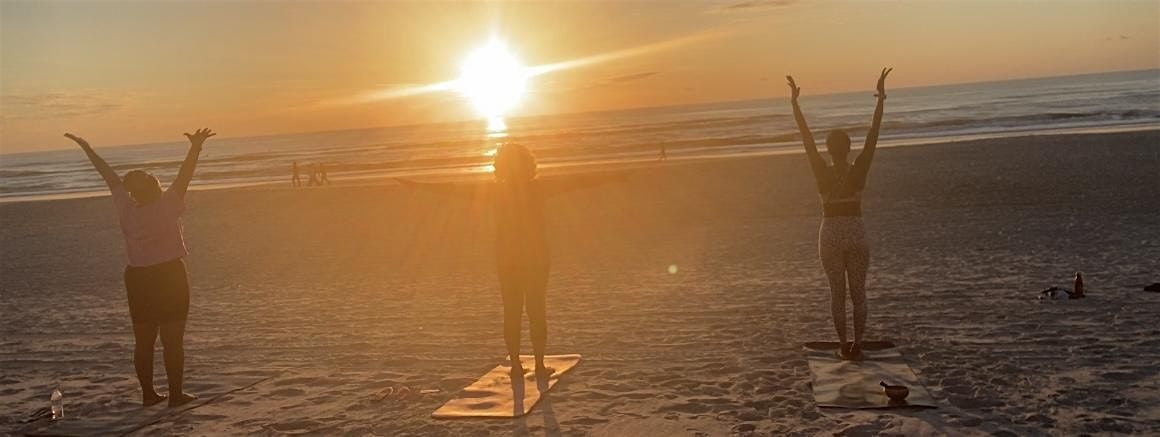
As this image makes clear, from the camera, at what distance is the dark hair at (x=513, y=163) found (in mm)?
7238

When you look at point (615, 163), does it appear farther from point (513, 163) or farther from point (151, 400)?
point (151, 400)

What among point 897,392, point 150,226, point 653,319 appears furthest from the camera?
point 653,319

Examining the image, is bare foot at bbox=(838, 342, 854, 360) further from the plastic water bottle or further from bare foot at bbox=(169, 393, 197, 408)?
the plastic water bottle

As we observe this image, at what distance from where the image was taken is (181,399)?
748 centimetres

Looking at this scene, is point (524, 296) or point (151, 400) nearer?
point (151, 400)

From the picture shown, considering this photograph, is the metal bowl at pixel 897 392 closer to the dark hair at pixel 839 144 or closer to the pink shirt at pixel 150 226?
the dark hair at pixel 839 144

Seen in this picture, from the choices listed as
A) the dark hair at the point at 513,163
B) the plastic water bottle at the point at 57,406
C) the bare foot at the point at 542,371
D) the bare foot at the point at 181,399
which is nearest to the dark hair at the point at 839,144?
the dark hair at the point at 513,163

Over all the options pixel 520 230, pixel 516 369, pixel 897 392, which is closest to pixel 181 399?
pixel 516 369

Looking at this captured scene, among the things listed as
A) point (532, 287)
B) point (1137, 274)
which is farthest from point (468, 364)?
point (1137, 274)

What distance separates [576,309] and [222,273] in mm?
7892

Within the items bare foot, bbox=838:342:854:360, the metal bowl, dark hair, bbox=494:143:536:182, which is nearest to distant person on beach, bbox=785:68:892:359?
bare foot, bbox=838:342:854:360

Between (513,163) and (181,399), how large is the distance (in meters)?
3.15

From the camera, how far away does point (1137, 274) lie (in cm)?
1062

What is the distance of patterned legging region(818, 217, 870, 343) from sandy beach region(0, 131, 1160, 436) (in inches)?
26.0
